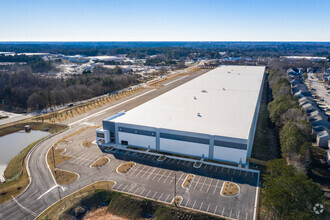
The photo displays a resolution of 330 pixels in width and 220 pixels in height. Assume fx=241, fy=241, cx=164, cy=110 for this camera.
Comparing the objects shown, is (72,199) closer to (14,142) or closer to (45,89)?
(14,142)

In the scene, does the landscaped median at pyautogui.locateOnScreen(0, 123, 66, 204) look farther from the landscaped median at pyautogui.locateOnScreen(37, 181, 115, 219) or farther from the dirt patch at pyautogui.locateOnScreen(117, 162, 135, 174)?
the dirt patch at pyautogui.locateOnScreen(117, 162, 135, 174)

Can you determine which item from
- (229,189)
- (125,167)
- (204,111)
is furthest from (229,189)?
(204,111)

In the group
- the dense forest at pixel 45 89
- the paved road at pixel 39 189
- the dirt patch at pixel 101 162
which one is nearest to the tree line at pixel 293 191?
the paved road at pixel 39 189

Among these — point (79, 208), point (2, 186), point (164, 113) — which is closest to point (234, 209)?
→ point (79, 208)

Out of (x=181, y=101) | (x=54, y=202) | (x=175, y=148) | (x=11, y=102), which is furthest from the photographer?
(x=11, y=102)

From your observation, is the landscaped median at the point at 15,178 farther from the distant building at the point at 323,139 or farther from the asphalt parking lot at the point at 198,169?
the distant building at the point at 323,139

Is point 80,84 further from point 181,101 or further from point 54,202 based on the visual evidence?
point 54,202
